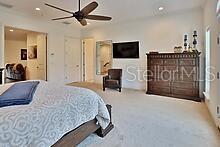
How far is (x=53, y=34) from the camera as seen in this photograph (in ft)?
23.2

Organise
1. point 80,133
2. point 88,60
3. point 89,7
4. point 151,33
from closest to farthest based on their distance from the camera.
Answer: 1. point 80,133
2. point 89,7
3. point 151,33
4. point 88,60

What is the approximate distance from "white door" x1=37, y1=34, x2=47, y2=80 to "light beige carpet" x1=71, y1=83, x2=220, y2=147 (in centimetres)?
407

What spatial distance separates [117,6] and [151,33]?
1886mm

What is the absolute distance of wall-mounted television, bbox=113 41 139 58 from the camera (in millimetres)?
6671

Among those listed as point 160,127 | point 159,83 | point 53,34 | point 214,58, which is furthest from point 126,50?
point 160,127

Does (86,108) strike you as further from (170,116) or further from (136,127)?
(170,116)

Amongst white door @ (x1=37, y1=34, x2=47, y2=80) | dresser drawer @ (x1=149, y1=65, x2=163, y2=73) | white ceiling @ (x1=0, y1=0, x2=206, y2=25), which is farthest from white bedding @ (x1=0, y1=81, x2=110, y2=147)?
white door @ (x1=37, y1=34, x2=47, y2=80)

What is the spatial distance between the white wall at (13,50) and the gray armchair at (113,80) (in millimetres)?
7999

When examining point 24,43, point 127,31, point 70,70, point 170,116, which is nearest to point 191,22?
point 127,31

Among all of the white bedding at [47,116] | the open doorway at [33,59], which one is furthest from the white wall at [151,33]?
the white bedding at [47,116]

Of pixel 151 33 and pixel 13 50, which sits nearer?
pixel 151 33

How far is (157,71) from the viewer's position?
217 inches

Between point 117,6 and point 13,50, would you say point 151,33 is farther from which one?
point 13,50

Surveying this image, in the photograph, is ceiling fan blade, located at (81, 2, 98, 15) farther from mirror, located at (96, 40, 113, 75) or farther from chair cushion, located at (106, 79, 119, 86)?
mirror, located at (96, 40, 113, 75)
